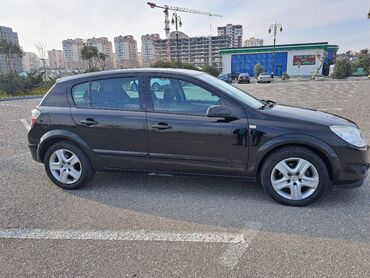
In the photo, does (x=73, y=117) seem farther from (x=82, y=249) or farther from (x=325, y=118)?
(x=325, y=118)

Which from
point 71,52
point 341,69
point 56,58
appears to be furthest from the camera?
point 56,58

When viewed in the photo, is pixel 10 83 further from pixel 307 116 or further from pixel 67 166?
pixel 307 116

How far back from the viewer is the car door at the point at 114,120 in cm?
370

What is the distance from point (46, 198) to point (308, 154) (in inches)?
130

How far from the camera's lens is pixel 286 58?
5259cm

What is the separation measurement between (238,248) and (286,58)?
55313 mm

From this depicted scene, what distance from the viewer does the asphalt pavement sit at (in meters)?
2.42

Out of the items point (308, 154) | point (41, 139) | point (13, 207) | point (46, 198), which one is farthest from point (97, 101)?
point (308, 154)

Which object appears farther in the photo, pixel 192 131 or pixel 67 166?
pixel 67 166

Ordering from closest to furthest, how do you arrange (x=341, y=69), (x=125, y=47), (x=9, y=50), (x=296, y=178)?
1. (x=296, y=178)
2. (x=9, y=50)
3. (x=341, y=69)
4. (x=125, y=47)

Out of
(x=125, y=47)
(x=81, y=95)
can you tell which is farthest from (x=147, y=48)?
(x=81, y=95)

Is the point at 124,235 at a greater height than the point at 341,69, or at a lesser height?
lesser

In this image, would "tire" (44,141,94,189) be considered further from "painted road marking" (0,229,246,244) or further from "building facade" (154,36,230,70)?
"building facade" (154,36,230,70)

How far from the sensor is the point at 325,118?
3498 millimetres
